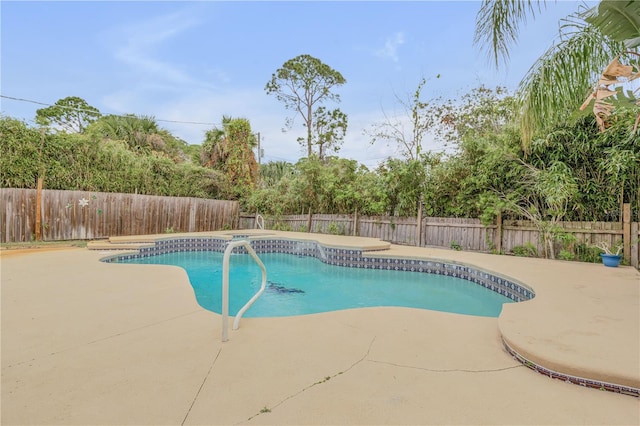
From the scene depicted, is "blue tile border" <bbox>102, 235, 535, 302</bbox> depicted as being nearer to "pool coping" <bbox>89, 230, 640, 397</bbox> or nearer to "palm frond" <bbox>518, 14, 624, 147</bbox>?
"pool coping" <bbox>89, 230, 640, 397</bbox>

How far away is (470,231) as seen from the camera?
24.8 ft

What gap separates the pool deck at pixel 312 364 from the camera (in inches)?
55.7

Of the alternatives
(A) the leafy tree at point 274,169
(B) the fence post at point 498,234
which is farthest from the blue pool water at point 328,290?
(A) the leafy tree at point 274,169

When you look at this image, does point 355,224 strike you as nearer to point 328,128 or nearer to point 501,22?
point 501,22

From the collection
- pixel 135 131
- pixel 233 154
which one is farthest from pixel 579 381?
pixel 135 131

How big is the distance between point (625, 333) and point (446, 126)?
397 inches

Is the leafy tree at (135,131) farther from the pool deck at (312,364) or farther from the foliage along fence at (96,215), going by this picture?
the pool deck at (312,364)

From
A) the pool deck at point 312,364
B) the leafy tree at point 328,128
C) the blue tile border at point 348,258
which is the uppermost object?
the leafy tree at point 328,128

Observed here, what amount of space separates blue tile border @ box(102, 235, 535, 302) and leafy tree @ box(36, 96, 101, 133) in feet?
46.4

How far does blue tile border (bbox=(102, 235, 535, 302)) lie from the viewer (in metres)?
4.73

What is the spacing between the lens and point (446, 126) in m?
11.1

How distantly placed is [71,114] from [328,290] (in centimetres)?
2058

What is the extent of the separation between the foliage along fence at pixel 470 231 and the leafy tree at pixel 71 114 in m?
15.3

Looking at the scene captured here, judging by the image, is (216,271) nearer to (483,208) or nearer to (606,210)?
(483,208)
